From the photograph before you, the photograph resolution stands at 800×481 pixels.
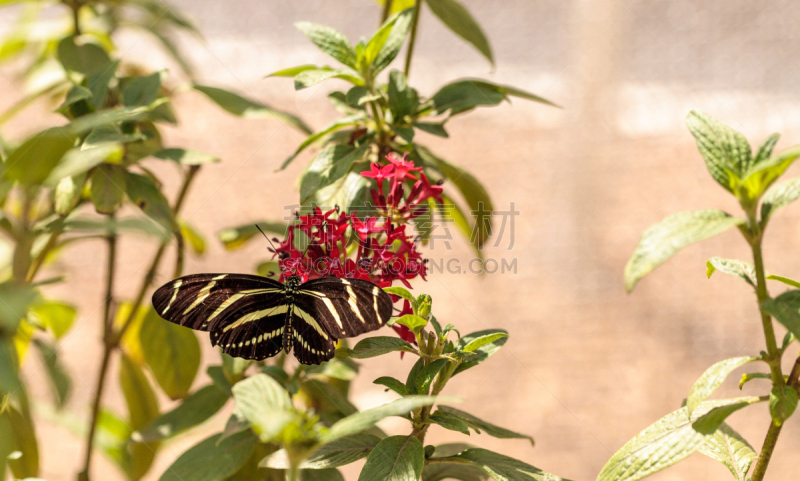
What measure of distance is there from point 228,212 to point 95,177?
1581mm

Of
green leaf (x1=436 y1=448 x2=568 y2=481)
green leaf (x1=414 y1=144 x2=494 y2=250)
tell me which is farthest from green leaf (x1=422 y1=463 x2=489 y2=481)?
green leaf (x1=414 y1=144 x2=494 y2=250)

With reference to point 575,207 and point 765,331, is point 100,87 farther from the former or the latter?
point 575,207

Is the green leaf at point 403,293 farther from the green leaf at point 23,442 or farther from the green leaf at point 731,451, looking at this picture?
the green leaf at point 23,442

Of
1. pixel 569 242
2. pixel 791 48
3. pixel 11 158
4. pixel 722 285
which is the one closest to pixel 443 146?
pixel 569 242

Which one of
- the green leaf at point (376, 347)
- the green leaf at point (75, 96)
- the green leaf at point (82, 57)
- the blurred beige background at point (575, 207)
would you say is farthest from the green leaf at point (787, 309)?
the blurred beige background at point (575, 207)

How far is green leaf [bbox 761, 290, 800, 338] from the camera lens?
348mm

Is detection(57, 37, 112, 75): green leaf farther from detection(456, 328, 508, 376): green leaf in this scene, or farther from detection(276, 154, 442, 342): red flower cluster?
detection(456, 328, 508, 376): green leaf

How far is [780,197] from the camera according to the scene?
0.39m

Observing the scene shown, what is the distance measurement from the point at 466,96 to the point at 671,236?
29cm

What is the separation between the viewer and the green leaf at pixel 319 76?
20.6 inches

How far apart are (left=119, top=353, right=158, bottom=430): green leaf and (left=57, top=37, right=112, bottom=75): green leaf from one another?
0.34 meters

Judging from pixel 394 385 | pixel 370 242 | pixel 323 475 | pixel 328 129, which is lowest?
pixel 323 475

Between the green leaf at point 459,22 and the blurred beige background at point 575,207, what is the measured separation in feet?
3.85

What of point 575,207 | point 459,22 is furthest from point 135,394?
point 575,207
